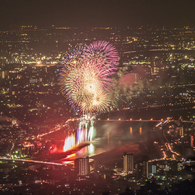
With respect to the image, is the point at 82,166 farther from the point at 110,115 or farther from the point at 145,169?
the point at 110,115

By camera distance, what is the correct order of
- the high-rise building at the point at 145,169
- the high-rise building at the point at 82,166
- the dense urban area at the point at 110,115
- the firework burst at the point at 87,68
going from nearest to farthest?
1. the dense urban area at the point at 110,115
2. the high-rise building at the point at 145,169
3. the high-rise building at the point at 82,166
4. the firework burst at the point at 87,68

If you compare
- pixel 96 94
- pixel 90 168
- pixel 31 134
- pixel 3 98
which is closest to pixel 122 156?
pixel 90 168

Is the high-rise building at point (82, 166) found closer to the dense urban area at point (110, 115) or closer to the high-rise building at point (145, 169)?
the dense urban area at point (110, 115)

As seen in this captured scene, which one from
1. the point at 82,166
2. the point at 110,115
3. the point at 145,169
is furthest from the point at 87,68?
the point at 110,115

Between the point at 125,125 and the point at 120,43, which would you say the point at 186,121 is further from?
the point at 120,43

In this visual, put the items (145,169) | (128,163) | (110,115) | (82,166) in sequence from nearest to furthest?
1. (145,169)
2. (82,166)
3. (128,163)
4. (110,115)

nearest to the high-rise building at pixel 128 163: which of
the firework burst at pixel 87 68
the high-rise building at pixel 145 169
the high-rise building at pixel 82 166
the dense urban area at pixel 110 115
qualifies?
the dense urban area at pixel 110 115
